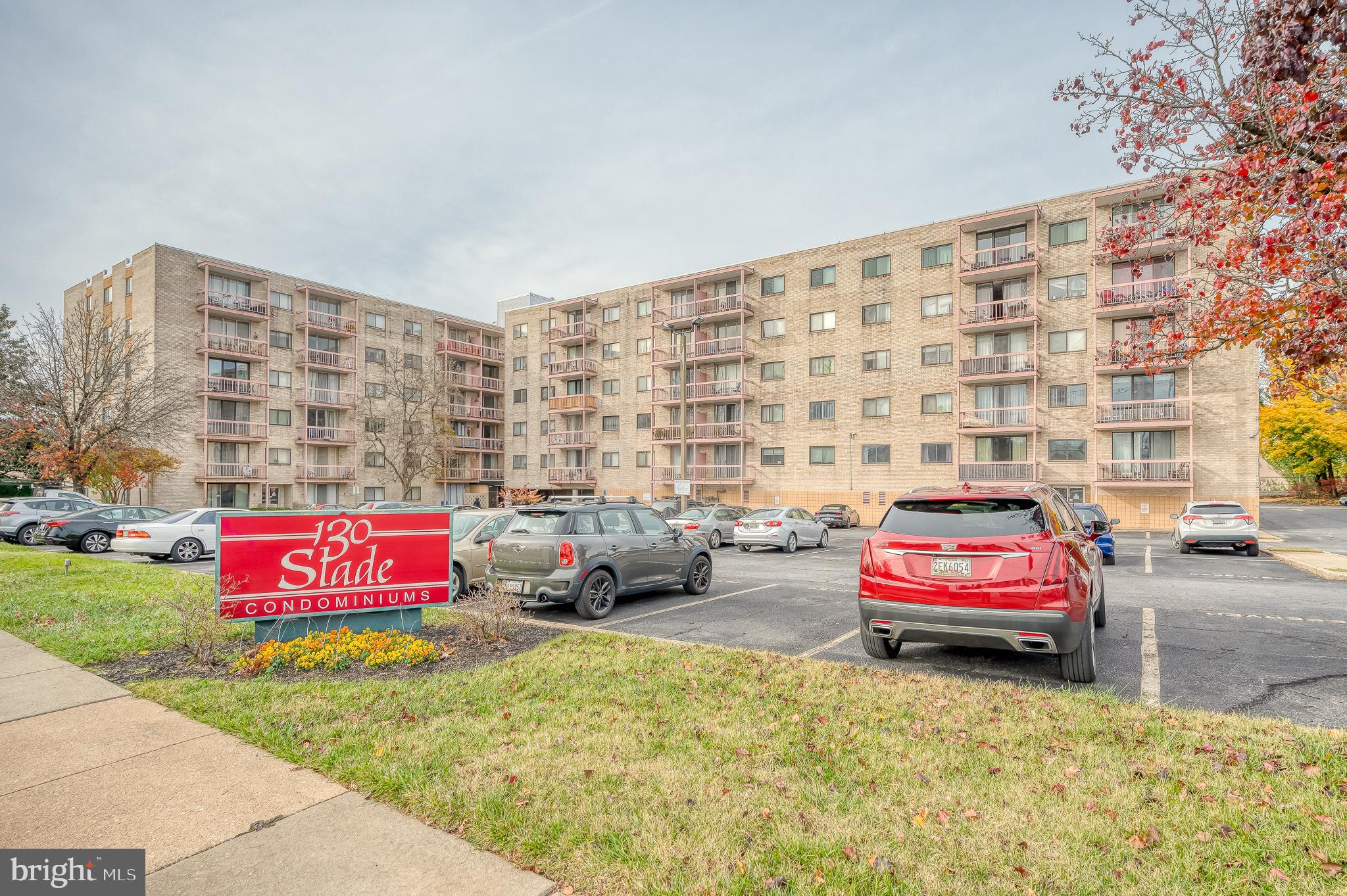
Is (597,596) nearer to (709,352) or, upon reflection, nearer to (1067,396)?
(1067,396)

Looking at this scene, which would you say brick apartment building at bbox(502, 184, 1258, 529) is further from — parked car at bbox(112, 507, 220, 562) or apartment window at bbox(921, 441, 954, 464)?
parked car at bbox(112, 507, 220, 562)

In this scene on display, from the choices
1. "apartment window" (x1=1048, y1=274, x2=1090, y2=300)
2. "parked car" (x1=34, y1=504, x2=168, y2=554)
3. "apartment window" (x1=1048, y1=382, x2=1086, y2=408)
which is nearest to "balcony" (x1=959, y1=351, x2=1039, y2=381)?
"apartment window" (x1=1048, y1=382, x2=1086, y2=408)

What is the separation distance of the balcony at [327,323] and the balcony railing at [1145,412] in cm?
4616

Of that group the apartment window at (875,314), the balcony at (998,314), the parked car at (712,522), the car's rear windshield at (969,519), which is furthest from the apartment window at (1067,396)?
the car's rear windshield at (969,519)

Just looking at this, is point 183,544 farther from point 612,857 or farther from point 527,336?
point 527,336

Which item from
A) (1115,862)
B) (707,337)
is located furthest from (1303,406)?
(1115,862)

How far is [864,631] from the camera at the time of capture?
22.7 feet

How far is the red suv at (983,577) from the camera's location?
591 cm

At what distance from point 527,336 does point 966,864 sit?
55.1m

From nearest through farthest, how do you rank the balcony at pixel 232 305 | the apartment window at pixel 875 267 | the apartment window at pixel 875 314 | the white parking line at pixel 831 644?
1. the white parking line at pixel 831 644
2. the apartment window at pixel 875 314
3. the apartment window at pixel 875 267
4. the balcony at pixel 232 305

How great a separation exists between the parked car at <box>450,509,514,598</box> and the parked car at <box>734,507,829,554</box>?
10.9 metres

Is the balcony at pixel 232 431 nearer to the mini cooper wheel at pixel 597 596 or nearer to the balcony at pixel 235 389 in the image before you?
the balcony at pixel 235 389

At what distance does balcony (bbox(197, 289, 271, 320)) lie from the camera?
41094 mm

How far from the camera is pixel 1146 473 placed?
31.7 m
